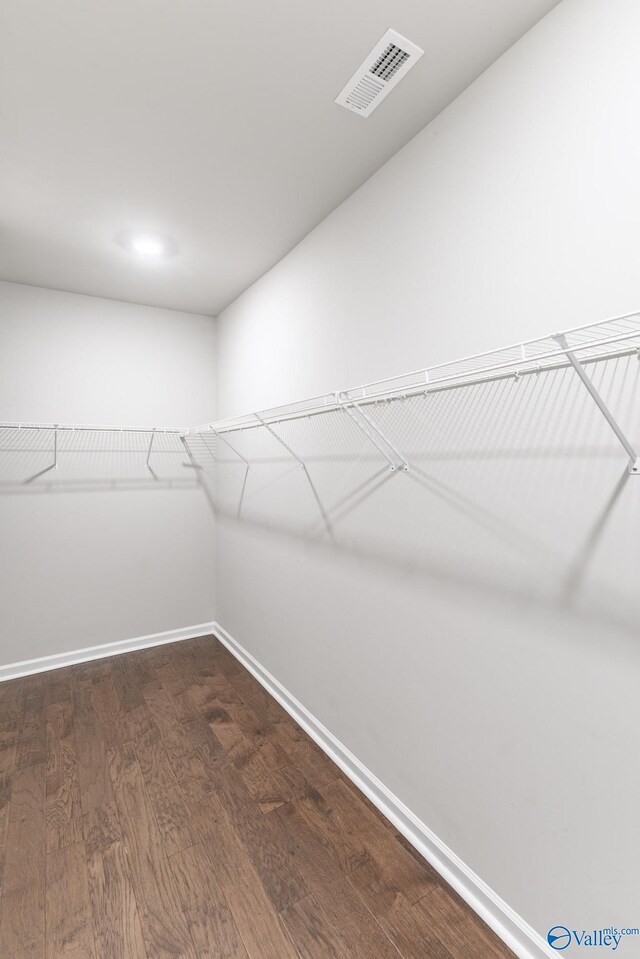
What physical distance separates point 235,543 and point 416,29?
278 centimetres

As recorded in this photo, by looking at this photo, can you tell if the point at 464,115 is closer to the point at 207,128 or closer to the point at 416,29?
the point at 416,29

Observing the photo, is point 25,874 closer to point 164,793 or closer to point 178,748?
point 164,793

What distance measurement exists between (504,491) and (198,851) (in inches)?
65.1

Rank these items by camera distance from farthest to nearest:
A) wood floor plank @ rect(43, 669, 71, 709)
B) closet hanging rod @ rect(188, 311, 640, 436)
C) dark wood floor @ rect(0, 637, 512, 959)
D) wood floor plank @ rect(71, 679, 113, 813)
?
wood floor plank @ rect(43, 669, 71, 709) → wood floor plank @ rect(71, 679, 113, 813) → dark wood floor @ rect(0, 637, 512, 959) → closet hanging rod @ rect(188, 311, 640, 436)

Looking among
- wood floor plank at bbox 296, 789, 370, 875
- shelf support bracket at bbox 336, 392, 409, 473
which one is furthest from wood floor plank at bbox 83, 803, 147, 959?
shelf support bracket at bbox 336, 392, 409, 473

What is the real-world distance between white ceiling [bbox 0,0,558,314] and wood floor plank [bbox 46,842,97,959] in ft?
8.50

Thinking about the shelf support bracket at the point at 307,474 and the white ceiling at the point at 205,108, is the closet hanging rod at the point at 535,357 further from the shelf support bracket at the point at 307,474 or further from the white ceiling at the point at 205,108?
the white ceiling at the point at 205,108

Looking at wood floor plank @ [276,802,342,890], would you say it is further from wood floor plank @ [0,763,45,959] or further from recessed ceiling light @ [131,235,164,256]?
recessed ceiling light @ [131,235,164,256]

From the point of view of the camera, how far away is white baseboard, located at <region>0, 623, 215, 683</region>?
2971mm

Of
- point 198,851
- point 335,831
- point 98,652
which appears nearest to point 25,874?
point 198,851

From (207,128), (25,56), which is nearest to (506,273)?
(207,128)

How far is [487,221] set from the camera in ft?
4.58

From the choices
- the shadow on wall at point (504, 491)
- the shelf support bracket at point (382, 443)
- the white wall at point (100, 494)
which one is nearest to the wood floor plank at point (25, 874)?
the white wall at point (100, 494)

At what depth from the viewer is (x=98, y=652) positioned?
3219 millimetres
